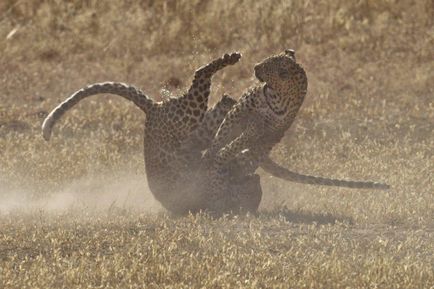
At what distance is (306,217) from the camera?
10352mm

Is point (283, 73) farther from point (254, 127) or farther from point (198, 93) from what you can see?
point (198, 93)

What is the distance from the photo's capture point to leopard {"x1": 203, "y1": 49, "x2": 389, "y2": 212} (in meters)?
10.4

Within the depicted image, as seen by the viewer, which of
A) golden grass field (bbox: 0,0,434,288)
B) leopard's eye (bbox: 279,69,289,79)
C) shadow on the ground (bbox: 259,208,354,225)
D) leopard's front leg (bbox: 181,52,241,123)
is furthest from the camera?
leopard's front leg (bbox: 181,52,241,123)

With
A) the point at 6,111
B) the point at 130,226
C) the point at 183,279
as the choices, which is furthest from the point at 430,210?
the point at 6,111

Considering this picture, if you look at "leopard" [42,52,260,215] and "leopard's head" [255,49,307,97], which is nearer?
"leopard's head" [255,49,307,97]

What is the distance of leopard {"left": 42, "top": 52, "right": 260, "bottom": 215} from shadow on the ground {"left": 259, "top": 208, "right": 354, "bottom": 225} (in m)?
0.33

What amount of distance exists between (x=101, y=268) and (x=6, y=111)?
8.79 m

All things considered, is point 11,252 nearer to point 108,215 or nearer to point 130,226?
point 130,226

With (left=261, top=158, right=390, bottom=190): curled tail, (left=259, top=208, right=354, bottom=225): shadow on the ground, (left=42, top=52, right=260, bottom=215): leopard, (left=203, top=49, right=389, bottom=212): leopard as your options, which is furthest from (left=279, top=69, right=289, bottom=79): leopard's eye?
(left=259, top=208, right=354, bottom=225): shadow on the ground

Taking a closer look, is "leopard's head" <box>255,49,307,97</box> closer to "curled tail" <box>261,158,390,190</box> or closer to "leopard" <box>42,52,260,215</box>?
"leopard" <box>42,52,260,215</box>

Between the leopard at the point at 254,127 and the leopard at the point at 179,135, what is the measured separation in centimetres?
17

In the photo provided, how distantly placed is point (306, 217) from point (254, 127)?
3.03 feet

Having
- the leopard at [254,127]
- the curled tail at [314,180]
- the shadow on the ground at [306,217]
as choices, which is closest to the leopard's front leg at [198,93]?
the leopard at [254,127]

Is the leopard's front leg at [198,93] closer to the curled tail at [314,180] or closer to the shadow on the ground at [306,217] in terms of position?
the curled tail at [314,180]
